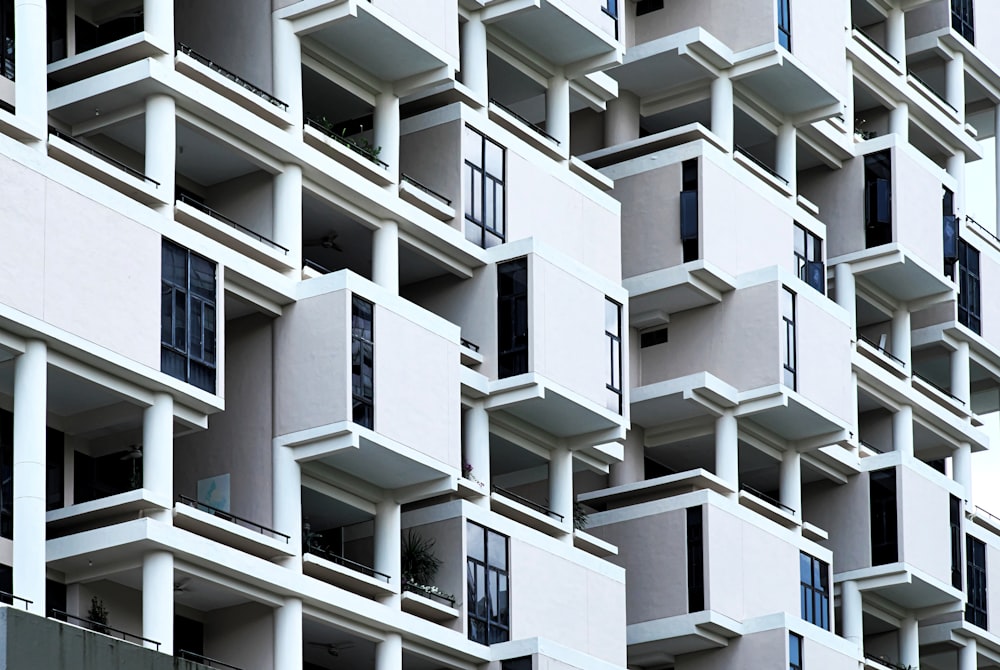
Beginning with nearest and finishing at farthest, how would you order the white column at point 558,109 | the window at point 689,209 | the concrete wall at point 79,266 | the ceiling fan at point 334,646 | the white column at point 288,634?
the concrete wall at point 79,266, the white column at point 288,634, the ceiling fan at point 334,646, the white column at point 558,109, the window at point 689,209

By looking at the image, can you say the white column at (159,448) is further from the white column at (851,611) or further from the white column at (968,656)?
the white column at (968,656)

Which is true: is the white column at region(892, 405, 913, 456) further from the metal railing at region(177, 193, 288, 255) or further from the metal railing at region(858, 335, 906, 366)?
the metal railing at region(177, 193, 288, 255)

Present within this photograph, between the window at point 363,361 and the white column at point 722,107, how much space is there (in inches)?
683

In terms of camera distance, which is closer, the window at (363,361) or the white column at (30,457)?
the white column at (30,457)

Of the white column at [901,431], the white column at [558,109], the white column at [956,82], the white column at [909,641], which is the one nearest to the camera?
the white column at [558,109]

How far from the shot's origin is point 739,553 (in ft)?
202

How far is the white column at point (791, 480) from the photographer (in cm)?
6594

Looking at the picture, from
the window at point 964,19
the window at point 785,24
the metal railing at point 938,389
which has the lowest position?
the metal railing at point 938,389

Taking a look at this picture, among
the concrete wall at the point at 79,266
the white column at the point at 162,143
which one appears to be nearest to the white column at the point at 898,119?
the white column at the point at 162,143

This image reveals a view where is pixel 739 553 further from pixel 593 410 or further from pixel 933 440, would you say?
pixel 933 440

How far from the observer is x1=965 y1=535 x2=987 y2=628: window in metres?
73.1

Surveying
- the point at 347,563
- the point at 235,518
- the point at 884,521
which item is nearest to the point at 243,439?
the point at 235,518

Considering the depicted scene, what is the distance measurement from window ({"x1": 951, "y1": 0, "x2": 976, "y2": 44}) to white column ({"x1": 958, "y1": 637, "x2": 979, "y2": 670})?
65.6ft

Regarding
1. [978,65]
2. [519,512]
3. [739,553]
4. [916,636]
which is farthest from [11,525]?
[978,65]
